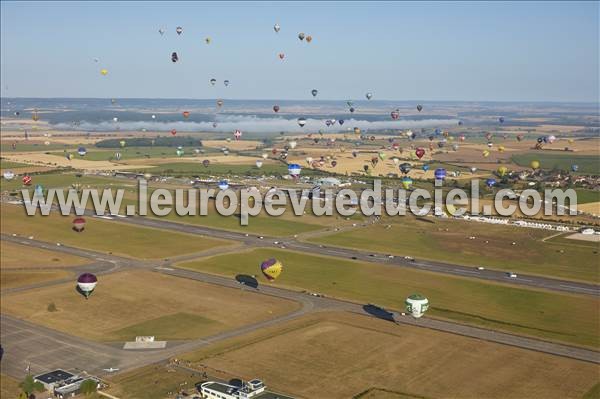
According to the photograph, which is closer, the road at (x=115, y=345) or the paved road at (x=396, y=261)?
the road at (x=115, y=345)

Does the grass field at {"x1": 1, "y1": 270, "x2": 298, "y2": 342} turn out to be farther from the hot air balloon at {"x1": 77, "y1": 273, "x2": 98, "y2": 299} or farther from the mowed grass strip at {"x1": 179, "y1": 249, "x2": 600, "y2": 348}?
the mowed grass strip at {"x1": 179, "y1": 249, "x2": 600, "y2": 348}

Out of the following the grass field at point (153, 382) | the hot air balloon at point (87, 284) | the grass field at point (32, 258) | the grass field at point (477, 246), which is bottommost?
the grass field at point (477, 246)

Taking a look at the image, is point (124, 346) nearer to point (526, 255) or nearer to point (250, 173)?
point (526, 255)


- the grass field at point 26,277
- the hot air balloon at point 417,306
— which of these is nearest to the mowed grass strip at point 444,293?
the hot air balloon at point 417,306

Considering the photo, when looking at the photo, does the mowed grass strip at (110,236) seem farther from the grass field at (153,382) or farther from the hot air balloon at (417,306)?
the grass field at (153,382)

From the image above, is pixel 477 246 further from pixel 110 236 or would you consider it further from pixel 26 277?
pixel 26 277

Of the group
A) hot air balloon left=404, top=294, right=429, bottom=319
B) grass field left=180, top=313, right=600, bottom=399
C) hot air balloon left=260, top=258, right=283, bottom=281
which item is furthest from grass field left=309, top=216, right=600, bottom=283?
grass field left=180, top=313, right=600, bottom=399
